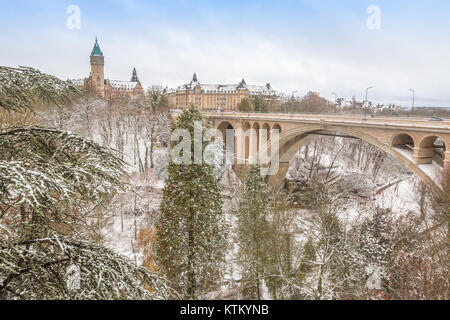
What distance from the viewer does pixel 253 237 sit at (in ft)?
40.9

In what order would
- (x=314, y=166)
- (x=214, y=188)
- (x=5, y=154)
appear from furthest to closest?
(x=314, y=166)
(x=214, y=188)
(x=5, y=154)

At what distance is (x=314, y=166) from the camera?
38.4 m

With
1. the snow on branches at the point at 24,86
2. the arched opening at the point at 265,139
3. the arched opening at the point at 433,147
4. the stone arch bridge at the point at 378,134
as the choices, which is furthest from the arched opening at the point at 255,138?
the snow on branches at the point at 24,86

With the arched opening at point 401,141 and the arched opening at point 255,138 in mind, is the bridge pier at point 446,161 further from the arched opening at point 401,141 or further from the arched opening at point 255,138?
the arched opening at point 255,138

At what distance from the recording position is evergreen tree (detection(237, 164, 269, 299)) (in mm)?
12359

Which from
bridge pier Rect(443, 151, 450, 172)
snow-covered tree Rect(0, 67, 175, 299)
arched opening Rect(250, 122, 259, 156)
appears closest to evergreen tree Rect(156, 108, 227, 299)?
snow-covered tree Rect(0, 67, 175, 299)

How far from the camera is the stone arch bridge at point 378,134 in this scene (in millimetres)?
15641

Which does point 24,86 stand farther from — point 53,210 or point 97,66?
point 97,66

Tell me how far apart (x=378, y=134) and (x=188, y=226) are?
559 inches

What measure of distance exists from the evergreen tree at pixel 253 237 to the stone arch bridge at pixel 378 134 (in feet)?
13.7

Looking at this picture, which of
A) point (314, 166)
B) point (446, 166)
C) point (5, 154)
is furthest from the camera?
point (314, 166)

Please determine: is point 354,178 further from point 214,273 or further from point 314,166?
point 214,273

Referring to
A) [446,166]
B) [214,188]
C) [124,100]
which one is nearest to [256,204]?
[214,188]
